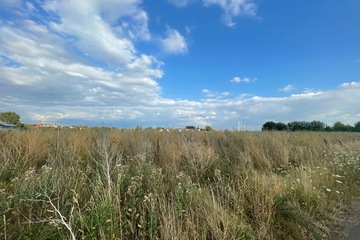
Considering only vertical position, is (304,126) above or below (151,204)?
above

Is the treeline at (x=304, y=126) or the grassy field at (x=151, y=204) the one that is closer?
the grassy field at (x=151, y=204)

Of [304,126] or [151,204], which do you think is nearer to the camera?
[151,204]

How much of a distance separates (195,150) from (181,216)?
5.86m

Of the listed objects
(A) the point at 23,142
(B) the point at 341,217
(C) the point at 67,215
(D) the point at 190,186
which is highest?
(A) the point at 23,142

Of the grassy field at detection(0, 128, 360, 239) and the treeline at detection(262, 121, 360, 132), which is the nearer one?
the grassy field at detection(0, 128, 360, 239)

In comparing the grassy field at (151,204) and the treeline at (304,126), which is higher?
the treeline at (304,126)

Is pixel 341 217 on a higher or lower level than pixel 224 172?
lower

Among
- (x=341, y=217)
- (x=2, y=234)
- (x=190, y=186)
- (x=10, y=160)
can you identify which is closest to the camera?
(x=2, y=234)

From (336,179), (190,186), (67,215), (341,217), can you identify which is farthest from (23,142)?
(336,179)

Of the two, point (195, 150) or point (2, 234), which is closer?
point (2, 234)

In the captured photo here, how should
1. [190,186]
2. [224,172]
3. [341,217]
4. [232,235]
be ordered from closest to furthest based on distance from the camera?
[232,235] → [190,186] → [341,217] → [224,172]

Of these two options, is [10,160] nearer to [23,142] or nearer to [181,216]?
[23,142]

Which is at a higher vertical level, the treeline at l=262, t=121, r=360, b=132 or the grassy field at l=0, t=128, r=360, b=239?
the treeline at l=262, t=121, r=360, b=132

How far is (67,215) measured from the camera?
4082 millimetres
